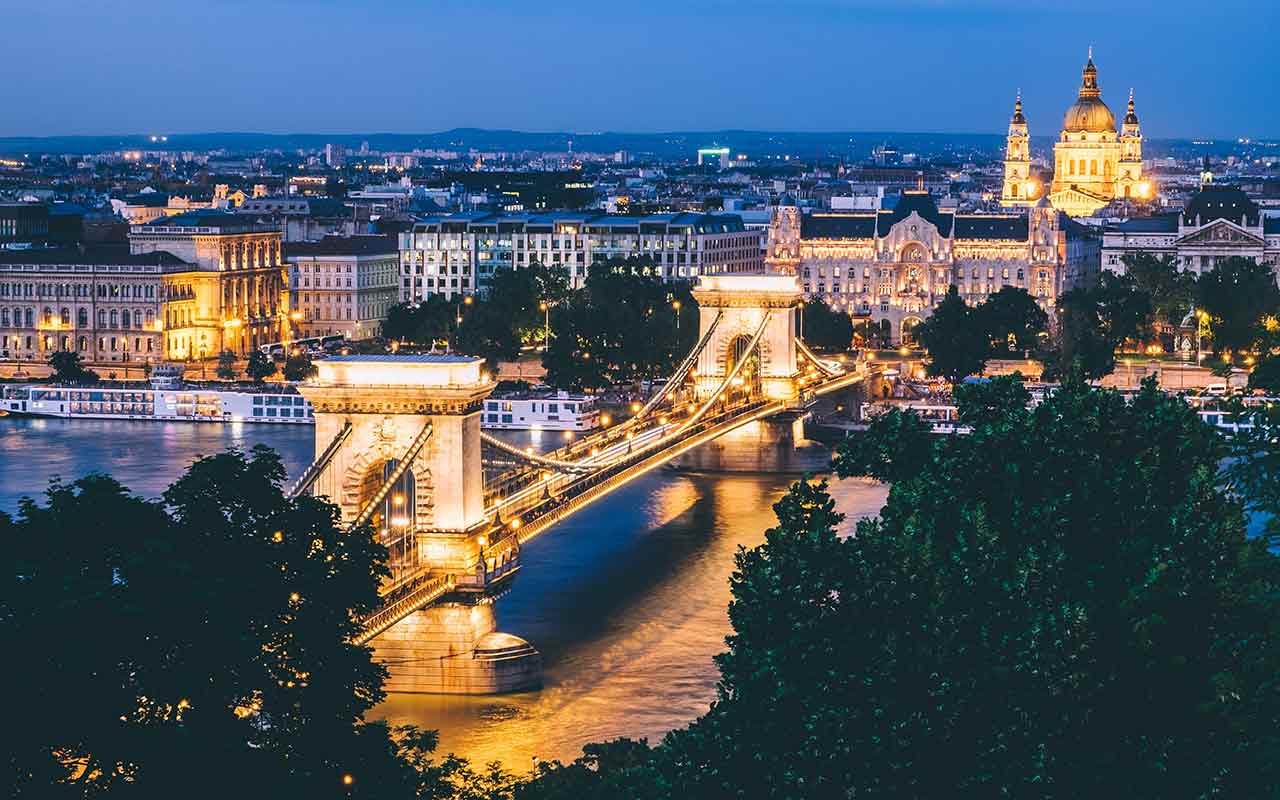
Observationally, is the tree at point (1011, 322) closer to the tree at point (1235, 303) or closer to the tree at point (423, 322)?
the tree at point (1235, 303)

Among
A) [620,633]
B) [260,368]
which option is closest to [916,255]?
[260,368]

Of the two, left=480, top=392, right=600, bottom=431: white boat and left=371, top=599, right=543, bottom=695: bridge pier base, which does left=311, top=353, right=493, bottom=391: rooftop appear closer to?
left=371, top=599, right=543, bottom=695: bridge pier base

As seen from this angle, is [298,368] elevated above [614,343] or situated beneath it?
situated beneath

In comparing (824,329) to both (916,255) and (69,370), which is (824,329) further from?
(69,370)

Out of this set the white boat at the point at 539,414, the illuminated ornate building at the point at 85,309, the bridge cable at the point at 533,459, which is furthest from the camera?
the illuminated ornate building at the point at 85,309

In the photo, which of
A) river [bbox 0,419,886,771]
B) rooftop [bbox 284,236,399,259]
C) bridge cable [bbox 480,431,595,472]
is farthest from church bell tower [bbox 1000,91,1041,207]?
bridge cable [bbox 480,431,595,472]

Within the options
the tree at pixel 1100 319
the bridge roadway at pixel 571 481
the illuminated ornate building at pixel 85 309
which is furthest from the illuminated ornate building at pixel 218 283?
the bridge roadway at pixel 571 481
